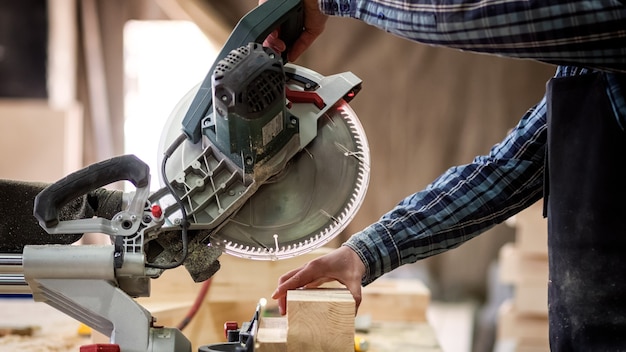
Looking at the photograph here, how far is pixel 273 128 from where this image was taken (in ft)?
3.64

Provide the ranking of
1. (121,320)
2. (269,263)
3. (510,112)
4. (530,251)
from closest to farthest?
(121,320)
(269,263)
(530,251)
(510,112)

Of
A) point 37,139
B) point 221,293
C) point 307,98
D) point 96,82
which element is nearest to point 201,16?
point 96,82

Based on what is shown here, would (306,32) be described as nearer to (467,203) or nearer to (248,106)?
(248,106)

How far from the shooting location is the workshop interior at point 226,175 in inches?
42.0

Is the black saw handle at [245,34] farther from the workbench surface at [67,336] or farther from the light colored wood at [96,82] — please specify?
the light colored wood at [96,82]

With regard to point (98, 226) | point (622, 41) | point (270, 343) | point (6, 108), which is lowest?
point (270, 343)

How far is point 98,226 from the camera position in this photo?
1.06 m

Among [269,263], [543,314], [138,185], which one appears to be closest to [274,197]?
[138,185]

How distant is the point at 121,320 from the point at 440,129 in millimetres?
1974

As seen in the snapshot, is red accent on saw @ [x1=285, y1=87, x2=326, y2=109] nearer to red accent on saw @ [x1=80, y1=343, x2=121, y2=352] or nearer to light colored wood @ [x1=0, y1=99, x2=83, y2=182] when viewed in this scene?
red accent on saw @ [x1=80, y1=343, x2=121, y2=352]

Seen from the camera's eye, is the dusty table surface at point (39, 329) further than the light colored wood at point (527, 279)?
No

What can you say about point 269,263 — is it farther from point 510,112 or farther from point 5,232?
point 510,112

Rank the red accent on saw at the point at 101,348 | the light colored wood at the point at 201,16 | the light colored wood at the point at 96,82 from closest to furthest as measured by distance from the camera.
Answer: the red accent on saw at the point at 101,348 < the light colored wood at the point at 201,16 < the light colored wood at the point at 96,82

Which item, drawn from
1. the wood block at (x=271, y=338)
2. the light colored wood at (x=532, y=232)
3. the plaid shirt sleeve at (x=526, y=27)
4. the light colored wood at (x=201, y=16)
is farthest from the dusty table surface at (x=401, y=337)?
the light colored wood at (x=201, y=16)
